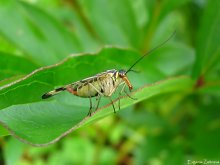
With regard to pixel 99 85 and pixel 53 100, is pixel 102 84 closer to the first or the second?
pixel 99 85

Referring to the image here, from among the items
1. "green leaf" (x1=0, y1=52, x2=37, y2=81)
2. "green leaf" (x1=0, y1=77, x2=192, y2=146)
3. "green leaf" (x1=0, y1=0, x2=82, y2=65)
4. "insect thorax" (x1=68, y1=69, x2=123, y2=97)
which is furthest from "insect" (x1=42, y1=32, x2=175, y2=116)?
"green leaf" (x1=0, y1=0, x2=82, y2=65)

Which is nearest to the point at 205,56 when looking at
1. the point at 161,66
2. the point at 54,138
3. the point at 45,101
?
the point at 161,66

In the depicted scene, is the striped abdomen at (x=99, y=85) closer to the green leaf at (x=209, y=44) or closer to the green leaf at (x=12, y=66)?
the green leaf at (x=12, y=66)

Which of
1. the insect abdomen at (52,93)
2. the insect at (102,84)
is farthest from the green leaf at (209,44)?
the insect abdomen at (52,93)

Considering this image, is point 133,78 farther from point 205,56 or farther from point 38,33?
point 38,33

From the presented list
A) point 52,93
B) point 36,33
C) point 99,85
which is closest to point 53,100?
point 52,93

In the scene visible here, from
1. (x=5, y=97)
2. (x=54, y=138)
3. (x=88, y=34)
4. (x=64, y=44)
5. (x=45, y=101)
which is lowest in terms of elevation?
(x=54, y=138)

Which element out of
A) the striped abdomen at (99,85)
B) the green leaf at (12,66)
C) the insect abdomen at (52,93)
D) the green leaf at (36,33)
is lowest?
the insect abdomen at (52,93)
